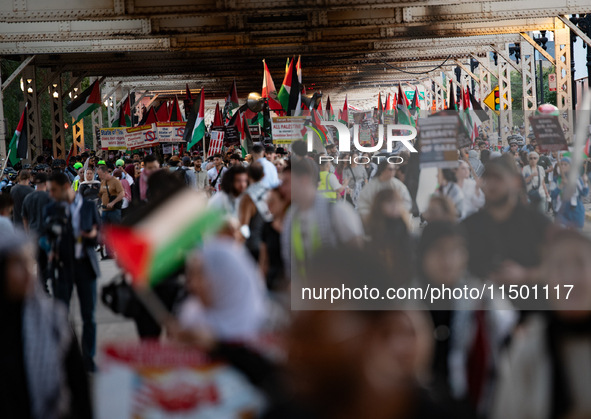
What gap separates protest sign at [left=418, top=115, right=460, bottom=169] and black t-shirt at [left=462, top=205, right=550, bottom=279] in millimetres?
1174

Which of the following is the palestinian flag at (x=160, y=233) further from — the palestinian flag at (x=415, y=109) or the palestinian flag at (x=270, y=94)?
the palestinian flag at (x=270, y=94)

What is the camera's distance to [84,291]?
7.19 m

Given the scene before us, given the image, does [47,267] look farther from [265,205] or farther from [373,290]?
[373,290]

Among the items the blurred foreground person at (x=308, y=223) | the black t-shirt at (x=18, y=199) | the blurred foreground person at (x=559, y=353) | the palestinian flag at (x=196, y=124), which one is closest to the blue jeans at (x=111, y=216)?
the black t-shirt at (x=18, y=199)

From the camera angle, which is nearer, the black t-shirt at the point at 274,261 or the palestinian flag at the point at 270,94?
the black t-shirt at the point at 274,261

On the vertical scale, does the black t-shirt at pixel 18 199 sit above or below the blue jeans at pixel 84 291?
above

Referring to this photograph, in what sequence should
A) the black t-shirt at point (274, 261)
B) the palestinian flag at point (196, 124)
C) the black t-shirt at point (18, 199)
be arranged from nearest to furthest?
1. the black t-shirt at point (274, 261)
2. the black t-shirt at point (18, 199)
3. the palestinian flag at point (196, 124)

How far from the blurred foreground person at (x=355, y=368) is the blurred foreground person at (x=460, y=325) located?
1.20m

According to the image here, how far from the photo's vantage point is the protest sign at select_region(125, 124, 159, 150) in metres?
24.7

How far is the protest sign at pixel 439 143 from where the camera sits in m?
6.02

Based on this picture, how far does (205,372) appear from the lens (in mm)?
3428

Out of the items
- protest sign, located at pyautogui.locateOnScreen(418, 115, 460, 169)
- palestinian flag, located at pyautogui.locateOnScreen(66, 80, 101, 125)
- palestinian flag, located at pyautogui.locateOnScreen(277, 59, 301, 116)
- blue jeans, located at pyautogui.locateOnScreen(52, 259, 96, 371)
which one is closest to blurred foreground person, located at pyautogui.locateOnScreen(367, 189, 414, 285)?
protest sign, located at pyautogui.locateOnScreen(418, 115, 460, 169)

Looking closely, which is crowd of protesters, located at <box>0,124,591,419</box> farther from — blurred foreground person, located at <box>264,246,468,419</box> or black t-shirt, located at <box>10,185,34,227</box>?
black t-shirt, located at <box>10,185,34,227</box>

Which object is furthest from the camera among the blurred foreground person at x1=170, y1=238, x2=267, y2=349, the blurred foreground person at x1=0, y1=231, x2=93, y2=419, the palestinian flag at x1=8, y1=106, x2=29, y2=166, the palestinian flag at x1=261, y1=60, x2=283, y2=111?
the palestinian flag at x1=261, y1=60, x2=283, y2=111
